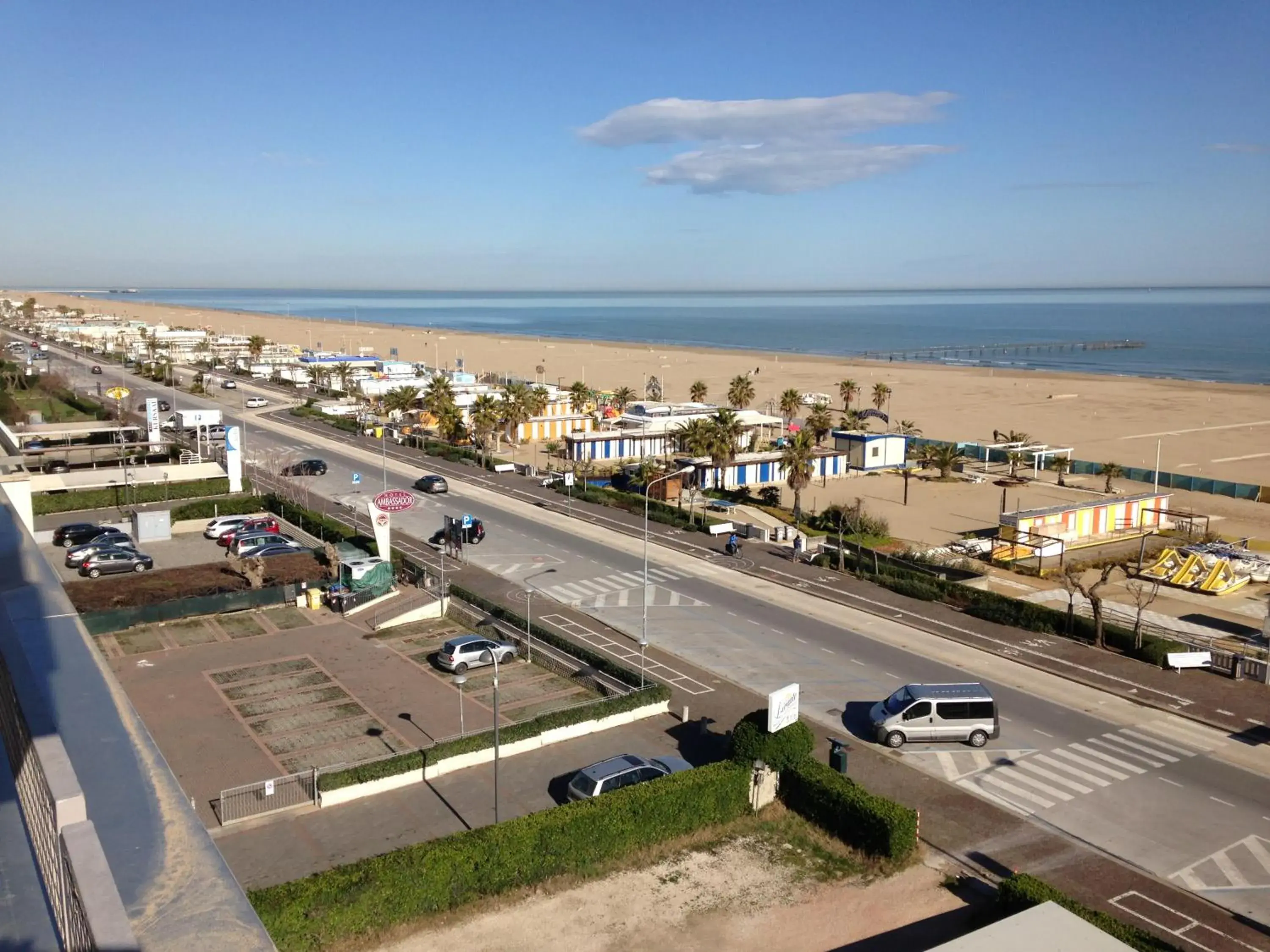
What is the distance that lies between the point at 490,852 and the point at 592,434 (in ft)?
191

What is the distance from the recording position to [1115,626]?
36344 millimetres

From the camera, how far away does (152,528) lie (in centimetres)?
4938

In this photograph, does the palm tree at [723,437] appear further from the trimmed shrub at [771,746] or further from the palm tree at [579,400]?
the trimmed shrub at [771,746]

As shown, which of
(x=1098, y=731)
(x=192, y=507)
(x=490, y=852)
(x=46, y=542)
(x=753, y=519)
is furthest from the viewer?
(x=753, y=519)

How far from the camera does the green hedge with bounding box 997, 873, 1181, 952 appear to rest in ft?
56.8

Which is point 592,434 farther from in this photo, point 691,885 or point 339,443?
point 691,885

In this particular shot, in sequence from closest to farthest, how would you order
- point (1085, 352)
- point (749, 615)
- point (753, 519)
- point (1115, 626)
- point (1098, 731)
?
point (1098, 731), point (1115, 626), point (749, 615), point (753, 519), point (1085, 352)

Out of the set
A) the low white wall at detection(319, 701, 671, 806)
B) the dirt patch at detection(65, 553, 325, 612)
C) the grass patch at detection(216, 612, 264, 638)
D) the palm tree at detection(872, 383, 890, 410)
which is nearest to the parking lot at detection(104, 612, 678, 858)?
the grass patch at detection(216, 612, 264, 638)

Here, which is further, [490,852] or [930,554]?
[930,554]

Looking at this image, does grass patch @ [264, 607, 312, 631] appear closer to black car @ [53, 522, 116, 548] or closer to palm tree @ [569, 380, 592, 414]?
black car @ [53, 522, 116, 548]

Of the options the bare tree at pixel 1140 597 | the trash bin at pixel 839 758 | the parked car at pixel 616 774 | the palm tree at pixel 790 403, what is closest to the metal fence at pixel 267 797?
the parked car at pixel 616 774

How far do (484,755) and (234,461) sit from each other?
3651cm

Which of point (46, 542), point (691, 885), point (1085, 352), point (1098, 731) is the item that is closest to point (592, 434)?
point (46, 542)

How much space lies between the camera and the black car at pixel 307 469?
63.8 metres
